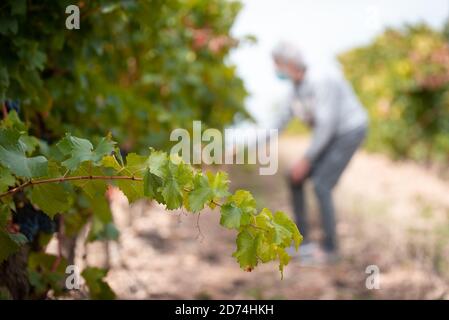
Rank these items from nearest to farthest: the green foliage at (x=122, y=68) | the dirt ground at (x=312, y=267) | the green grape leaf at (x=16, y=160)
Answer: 1. the green grape leaf at (x=16, y=160)
2. the green foliage at (x=122, y=68)
3. the dirt ground at (x=312, y=267)

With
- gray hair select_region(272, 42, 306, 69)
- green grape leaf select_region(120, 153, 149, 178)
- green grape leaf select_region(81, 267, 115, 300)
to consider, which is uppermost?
gray hair select_region(272, 42, 306, 69)

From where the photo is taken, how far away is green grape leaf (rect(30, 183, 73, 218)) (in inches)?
74.7

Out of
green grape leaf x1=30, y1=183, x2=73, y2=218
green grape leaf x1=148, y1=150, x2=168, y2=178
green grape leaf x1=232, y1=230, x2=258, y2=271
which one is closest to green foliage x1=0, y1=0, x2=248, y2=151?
green grape leaf x1=30, y1=183, x2=73, y2=218

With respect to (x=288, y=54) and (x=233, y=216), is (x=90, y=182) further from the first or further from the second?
(x=288, y=54)

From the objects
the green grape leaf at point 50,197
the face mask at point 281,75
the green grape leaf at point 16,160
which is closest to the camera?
the green grape leaf at point 16,160

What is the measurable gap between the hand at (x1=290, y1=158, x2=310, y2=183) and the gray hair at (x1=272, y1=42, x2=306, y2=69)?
883 millimetres

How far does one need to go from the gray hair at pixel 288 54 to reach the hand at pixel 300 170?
883 mm

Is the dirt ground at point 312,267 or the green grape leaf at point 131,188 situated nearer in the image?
the green grape leaf at point 131,188

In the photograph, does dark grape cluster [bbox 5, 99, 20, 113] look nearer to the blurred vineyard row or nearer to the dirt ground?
the dirt ground

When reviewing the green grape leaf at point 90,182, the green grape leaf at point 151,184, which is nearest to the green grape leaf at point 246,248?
the green grape leaf at point 151,184

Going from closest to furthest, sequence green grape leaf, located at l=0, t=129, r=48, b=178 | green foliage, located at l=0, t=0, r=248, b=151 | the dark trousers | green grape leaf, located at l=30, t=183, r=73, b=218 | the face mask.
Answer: green grape leaf, located at l=0, t=129, r=48, b=178, green grape leaf, located at l=30, t=183, r=73, b=218, green foliage, located at l=0, t=0, r=248, b=151, the dark trousers, the face mask

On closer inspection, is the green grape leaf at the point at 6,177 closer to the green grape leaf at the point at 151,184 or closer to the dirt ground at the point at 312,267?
the green grape leaf at the point at 151,184

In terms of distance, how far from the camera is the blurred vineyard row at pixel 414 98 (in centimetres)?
962
